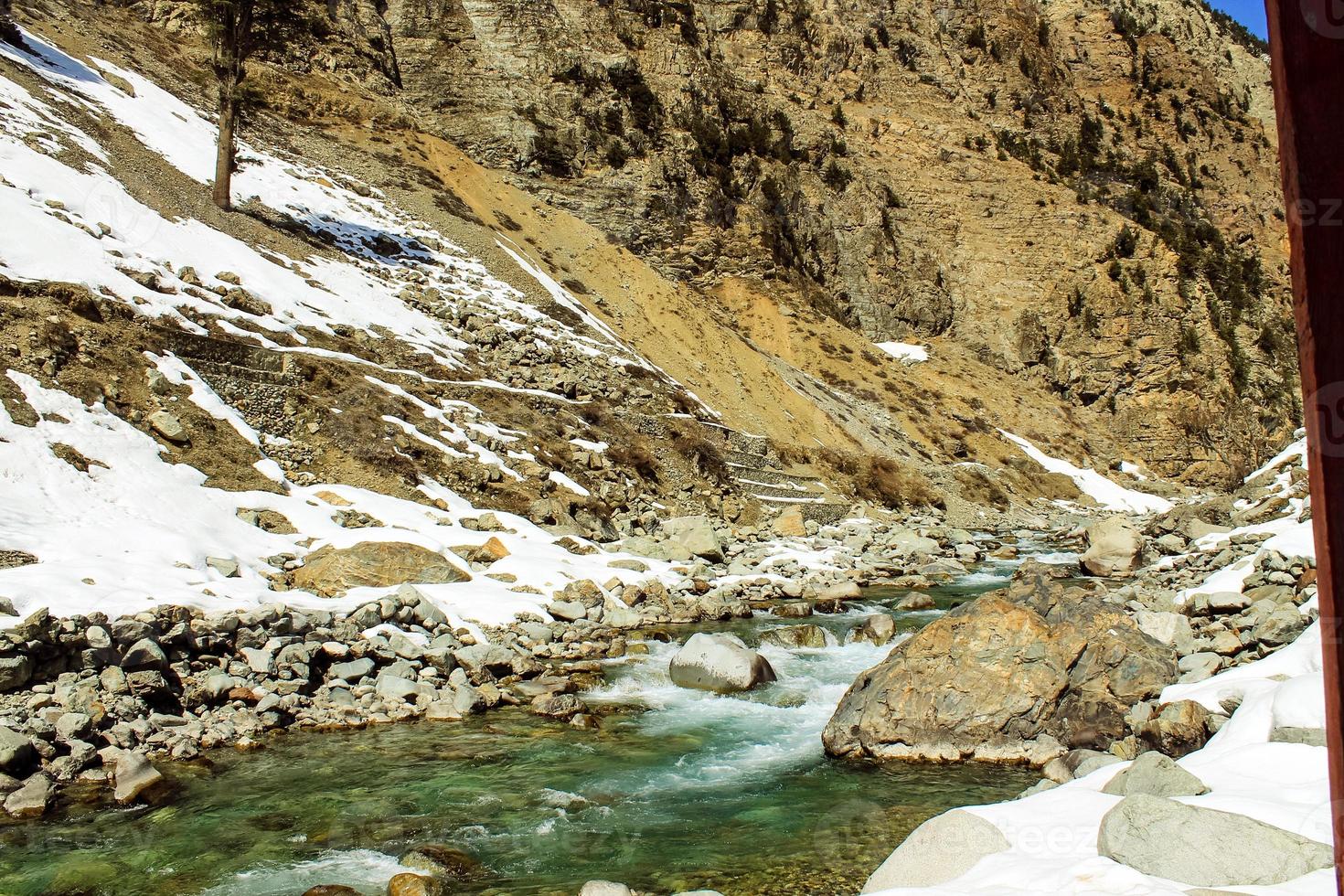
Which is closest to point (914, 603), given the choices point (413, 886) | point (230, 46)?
point (413, 886)

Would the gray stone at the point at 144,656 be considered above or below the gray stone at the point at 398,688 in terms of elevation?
above

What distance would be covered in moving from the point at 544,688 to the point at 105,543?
23.3 ft

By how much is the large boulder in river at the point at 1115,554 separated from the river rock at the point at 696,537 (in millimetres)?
9622

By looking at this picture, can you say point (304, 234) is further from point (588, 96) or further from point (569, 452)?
point (588, 96)

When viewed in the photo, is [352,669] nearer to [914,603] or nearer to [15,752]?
[15,752]

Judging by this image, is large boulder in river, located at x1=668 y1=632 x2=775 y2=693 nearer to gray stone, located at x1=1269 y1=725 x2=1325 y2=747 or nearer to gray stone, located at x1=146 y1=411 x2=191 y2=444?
gray stone, located at x1=1269 y1=725 x2=1325 y2=747

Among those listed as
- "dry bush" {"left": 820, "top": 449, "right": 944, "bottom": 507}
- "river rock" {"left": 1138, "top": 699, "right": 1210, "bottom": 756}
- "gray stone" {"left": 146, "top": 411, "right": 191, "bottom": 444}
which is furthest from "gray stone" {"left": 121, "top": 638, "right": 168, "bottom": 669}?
"dry bush" {"left": 820, "top": 449, "right": 944, "bottom": 507}

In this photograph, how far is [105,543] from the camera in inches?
525

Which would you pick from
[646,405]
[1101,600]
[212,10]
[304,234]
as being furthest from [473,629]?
[212,10]

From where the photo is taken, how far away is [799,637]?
614 inches

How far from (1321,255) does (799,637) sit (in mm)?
14834

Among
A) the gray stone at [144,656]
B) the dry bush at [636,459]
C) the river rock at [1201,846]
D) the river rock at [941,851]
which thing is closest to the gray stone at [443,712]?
the gray stone at [144,656]

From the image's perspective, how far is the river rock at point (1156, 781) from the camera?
5914mm

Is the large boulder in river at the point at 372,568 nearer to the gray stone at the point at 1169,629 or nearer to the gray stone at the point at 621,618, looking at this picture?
the gray stone at the point at 621,618
